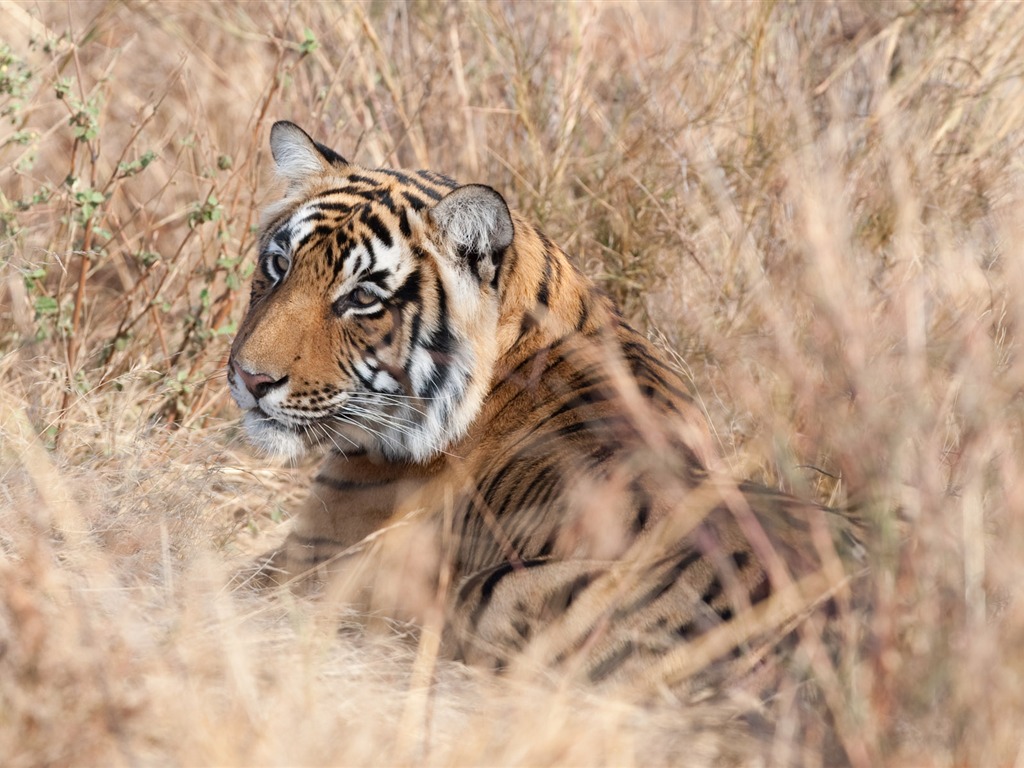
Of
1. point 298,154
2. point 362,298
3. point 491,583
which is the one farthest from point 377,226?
point 491,583

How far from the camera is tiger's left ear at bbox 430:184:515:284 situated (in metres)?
3.22

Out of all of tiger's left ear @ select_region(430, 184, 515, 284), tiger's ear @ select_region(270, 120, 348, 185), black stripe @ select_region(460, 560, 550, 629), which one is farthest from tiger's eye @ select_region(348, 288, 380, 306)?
black stripe @ select_region(460, 560, 550, 629)

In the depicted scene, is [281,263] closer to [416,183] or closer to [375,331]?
[375,331]

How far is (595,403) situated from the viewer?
10.6 feet

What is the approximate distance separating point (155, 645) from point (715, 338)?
1.22 m

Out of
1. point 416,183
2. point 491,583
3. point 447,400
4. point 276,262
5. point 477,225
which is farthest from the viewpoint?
point 416,183

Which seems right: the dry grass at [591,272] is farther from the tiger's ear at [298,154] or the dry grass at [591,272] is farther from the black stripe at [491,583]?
the tiger's ear at [298,154]

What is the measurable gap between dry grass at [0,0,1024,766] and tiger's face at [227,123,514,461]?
1.35ft

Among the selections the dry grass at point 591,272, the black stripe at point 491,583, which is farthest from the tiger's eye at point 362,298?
the black stripe at point 491,583

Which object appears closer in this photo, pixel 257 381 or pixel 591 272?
pixel 257 381

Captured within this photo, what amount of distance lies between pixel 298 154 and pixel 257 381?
816mm

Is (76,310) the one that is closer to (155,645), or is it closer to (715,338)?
(155,645)

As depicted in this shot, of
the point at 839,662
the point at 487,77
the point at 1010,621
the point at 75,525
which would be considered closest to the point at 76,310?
the point at 75,525

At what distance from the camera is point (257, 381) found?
130 inches
